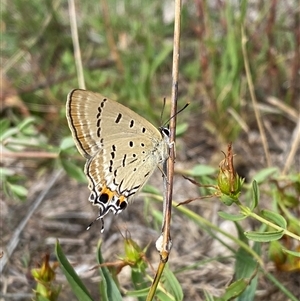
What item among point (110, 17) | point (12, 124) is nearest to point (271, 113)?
point (110, 17)

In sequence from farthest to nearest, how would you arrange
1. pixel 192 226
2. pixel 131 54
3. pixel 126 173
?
1. pixel 131 54
2. pixel 192 226
3. pixel 126 173

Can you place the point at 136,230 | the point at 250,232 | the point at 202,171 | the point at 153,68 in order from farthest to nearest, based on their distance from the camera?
the point at 153,68 < the point at 136,230 < the point at 202,171 < the point at 250,232

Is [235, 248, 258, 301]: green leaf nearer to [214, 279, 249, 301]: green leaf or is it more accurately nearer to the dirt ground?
[214, 279, 249, 301]: green leaf

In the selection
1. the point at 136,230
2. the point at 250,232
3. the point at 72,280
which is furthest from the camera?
the point at 136,230

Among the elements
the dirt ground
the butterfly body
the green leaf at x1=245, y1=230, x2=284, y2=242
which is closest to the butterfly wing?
the butterfly body

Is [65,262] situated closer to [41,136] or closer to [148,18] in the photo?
[41,136]

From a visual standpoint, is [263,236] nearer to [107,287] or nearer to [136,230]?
[107,287]

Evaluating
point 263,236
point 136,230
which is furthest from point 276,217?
point 136,230
